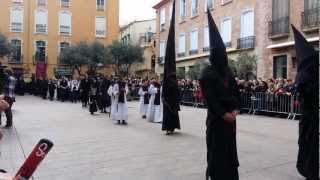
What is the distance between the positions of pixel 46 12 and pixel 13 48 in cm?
636

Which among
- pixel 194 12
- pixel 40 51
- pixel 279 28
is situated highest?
pixel 194 12

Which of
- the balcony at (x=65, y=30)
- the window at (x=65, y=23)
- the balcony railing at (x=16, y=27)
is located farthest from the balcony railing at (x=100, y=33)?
the balcony railing at (x=16, y=27)

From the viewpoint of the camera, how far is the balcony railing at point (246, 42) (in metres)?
30.8

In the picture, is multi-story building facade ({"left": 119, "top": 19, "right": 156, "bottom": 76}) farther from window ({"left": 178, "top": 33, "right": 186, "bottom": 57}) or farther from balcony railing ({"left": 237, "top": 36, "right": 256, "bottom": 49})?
balcony railing ({"left": 237, "top": 36, "right": 256, "bottom": 49})

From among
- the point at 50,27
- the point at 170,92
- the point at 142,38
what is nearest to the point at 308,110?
the point at 170,92

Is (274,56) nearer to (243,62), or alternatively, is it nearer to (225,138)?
(243,62)

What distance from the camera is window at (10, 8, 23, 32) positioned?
189 feet

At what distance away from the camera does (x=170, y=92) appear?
13867 mm

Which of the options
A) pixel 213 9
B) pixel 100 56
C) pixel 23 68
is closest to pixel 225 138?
pixel 213 9

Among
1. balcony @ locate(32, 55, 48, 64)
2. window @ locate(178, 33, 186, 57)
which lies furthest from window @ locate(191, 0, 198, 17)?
balcony @ locate(32, 55, 48, 64)

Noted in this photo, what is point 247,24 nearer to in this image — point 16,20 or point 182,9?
point 182,9

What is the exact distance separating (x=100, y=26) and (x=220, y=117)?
55469 millimetres

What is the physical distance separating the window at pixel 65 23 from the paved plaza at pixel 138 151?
4444 centimetres

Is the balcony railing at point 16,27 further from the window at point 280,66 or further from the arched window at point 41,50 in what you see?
the window at point 280,66
